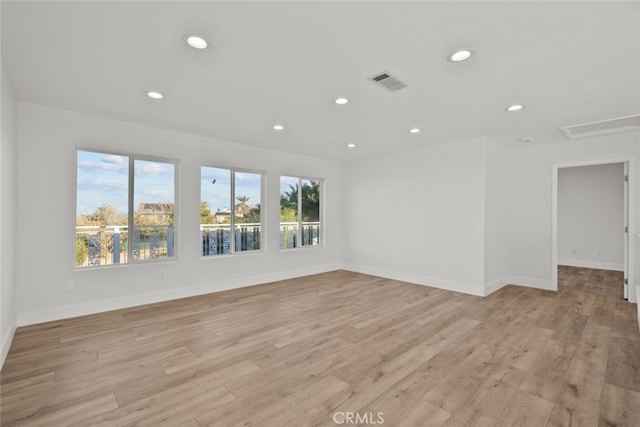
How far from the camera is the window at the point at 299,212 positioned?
614 centimetres

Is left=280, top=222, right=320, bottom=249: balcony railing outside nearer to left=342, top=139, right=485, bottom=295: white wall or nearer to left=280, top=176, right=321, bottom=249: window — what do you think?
left=280, top=176, right=321, bottom=249: window

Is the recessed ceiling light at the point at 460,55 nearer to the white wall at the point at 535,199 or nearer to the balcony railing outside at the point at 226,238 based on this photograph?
the white wall at the point at 535,199

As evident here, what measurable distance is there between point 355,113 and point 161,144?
9.56 feet

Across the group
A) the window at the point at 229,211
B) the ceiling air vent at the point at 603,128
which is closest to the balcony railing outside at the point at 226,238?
the window at the point at 229,211

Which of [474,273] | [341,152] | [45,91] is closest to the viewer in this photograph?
[45,91]

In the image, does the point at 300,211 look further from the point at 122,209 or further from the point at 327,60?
the point at 327,60

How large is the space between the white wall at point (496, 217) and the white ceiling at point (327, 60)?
3.53 feet

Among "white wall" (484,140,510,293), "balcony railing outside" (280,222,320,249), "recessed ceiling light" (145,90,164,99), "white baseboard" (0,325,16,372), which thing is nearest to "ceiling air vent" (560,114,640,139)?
"white wall" (484,140,510,293)

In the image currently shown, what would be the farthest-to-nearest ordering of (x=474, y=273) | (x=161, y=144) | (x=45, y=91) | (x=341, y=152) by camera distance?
(x=341, y=152) → (x=474, y=273) → (x=161, y=144) → (x=45, y=91)

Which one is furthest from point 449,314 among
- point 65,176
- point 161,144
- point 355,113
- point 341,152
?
point 65,176

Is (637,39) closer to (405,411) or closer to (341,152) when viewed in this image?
(405,411)

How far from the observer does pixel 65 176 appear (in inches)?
144

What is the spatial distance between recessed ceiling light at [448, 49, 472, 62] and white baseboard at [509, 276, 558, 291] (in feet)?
15.2

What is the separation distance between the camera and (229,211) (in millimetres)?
5270
